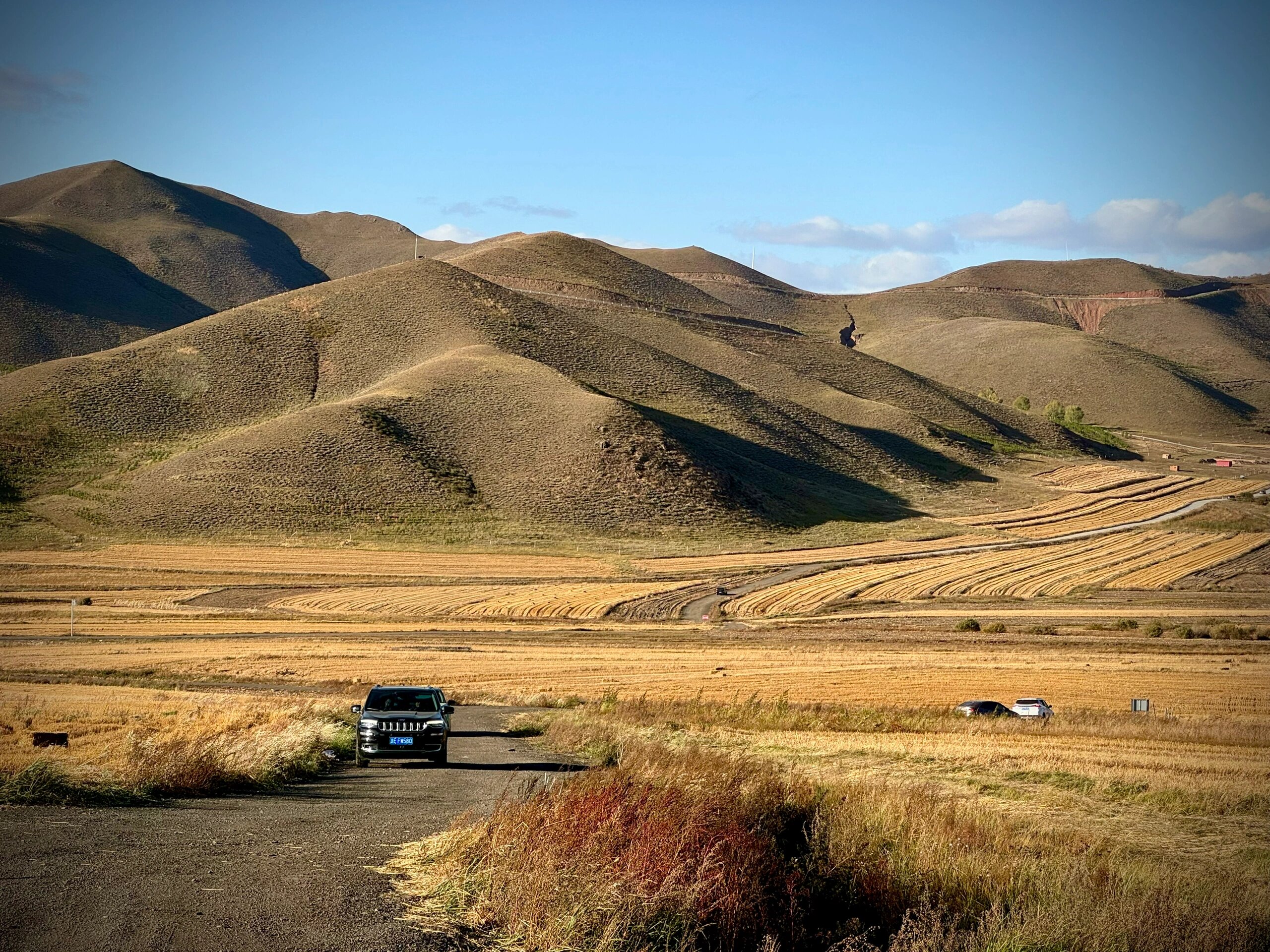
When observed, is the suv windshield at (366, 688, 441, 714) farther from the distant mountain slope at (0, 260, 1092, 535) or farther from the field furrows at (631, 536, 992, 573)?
the distant mountain slope at (0, 260, 1092, 535)

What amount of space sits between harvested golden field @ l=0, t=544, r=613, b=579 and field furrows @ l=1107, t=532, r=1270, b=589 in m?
35.7

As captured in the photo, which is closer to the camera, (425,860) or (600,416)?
(425,860)

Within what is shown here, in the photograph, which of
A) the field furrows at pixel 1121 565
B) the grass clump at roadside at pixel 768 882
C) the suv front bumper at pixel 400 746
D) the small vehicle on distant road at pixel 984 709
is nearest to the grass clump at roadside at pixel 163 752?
the suv front bumper at pixel 400 746

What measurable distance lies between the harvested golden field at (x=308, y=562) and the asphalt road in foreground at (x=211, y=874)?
69687mm

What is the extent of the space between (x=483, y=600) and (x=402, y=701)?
51146 millimetres

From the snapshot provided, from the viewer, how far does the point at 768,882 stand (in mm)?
9961

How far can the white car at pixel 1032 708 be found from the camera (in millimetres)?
30297

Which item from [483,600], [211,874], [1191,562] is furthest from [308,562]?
[211,874]

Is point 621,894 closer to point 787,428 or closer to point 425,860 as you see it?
point 425,860

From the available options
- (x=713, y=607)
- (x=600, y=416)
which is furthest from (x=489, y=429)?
(x=713, y=607)

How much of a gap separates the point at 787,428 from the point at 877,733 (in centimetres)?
12289

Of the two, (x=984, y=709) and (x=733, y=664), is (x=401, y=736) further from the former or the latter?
(x=733, y=664)

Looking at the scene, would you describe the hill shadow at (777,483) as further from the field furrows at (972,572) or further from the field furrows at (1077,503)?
the field furrows at (972,572)

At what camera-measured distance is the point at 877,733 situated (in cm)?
2477
